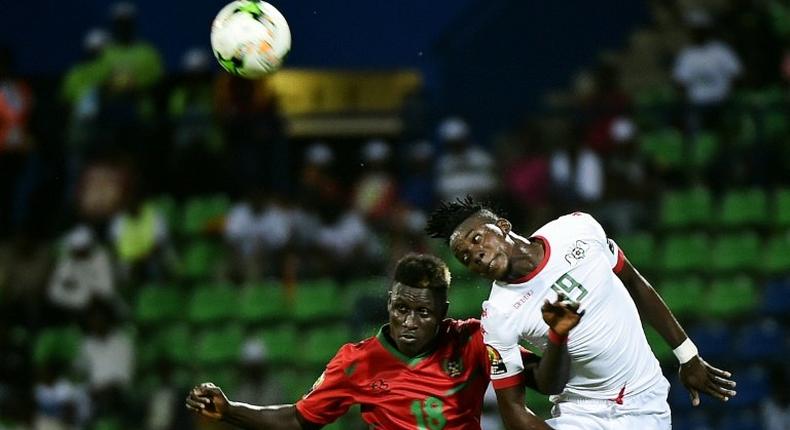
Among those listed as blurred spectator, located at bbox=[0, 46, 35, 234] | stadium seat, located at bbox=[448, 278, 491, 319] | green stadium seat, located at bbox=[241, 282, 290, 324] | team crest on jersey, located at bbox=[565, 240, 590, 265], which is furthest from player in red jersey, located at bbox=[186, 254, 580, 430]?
blurred spectator, located at bbox=[0, 46, 35, 234]

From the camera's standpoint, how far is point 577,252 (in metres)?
5.88

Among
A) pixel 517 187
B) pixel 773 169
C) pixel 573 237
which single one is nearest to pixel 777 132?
pixel 773 169

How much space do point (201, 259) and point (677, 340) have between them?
6.96 m

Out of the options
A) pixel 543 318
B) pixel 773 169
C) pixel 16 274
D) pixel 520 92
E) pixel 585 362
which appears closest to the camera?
pixel 543 318

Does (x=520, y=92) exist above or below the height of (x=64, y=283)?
above

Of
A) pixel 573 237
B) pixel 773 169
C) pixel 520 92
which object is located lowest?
pixel 573 237

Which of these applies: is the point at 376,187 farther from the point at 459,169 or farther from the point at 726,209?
the point at 726,209

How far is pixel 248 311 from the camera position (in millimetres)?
11992

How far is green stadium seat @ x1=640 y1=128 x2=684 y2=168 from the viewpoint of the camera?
1183 centimetres

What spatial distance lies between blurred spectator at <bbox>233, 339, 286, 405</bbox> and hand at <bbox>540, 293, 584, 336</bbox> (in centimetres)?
602

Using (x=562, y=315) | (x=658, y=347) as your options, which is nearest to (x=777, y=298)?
(x=658, y=347)

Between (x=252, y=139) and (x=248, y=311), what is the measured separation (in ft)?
4.90

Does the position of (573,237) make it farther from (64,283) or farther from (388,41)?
(388,41)

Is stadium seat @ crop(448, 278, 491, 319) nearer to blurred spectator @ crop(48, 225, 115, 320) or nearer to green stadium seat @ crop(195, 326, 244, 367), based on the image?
green stadium seat @ crop(195, 326, 244, 367)
